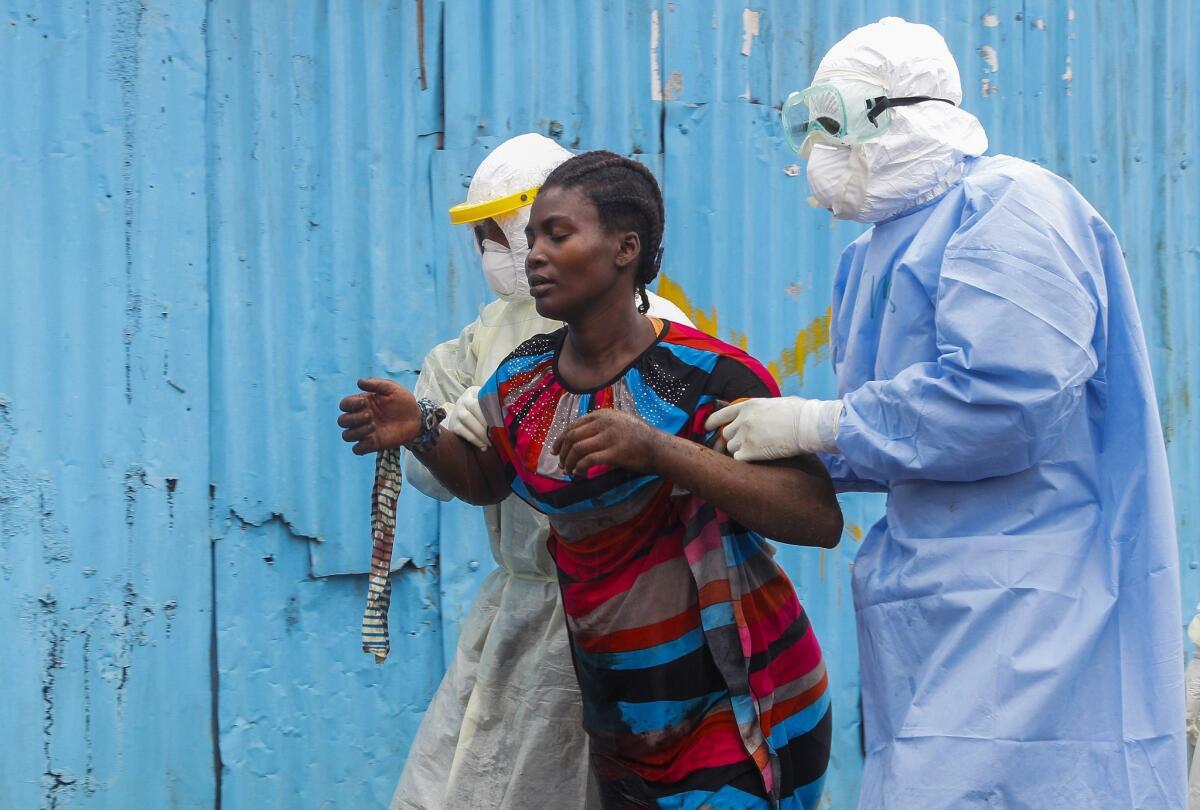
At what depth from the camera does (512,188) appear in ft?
12.1

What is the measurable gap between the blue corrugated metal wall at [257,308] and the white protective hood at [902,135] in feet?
5.88

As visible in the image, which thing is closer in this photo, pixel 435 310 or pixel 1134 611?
pixel 1134 611

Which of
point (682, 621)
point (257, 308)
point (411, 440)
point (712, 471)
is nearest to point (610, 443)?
point (712, 471)

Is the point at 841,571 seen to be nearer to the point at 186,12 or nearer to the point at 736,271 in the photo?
the point at 736,271

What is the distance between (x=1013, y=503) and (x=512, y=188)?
150 cm

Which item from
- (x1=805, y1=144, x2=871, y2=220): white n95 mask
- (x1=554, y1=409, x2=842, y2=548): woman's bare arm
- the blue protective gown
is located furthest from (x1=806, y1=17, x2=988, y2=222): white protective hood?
(x1=554, y1=409, x2=842, y2=548): woman's bare arm

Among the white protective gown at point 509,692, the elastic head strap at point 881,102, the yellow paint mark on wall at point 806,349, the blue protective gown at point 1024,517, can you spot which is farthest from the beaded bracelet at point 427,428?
the yellow paint mark on wall at point 806,349

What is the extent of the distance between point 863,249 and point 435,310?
1.74 metres

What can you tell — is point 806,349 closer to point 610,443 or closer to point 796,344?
point 796,344

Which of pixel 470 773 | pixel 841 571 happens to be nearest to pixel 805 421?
pixel 470 773

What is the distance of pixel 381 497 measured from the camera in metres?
3.27

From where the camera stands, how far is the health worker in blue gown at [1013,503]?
271cm

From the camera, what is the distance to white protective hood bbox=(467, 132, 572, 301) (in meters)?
3.70

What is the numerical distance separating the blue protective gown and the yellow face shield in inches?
44.0
